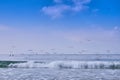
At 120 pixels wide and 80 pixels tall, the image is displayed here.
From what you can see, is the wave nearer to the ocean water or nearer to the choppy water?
the ocean water

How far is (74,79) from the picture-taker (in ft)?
75.4

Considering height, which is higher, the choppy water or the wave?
the wave

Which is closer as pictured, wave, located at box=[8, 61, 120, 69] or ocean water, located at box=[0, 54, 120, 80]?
ocean water, located at box=[0, 54, 120, 80]

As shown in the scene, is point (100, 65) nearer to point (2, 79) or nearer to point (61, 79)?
point (61, 79)

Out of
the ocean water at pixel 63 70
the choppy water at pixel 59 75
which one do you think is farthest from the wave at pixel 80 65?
→ the choppy water at pixel 59 75

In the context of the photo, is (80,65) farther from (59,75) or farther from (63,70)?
(59,75)

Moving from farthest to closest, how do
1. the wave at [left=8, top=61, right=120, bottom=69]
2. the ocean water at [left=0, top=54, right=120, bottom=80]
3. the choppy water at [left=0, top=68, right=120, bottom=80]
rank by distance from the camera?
the wave at [left=8, top=61, right=120, bottom=69], the ocean water at [left=0, top=54, right=120, bottom=80], the choppy water at [left=0, top=68, right=120, bottom=80]

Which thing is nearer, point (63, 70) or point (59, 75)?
point (59, 75)

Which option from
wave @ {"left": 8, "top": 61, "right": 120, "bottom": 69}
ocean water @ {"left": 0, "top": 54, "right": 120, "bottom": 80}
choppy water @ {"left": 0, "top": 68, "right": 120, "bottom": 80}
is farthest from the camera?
wave @ {"left": 8, "top": 61, "right": 120, "bottom": 69}

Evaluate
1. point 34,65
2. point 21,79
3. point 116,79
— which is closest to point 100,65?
point 34,65

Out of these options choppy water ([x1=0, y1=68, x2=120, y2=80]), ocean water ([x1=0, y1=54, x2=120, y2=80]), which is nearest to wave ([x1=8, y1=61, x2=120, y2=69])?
ocean water ([x1=0, y1=54, x2=120, y2=80])

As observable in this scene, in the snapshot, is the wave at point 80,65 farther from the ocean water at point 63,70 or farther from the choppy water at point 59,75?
the choppy water at point 59,75

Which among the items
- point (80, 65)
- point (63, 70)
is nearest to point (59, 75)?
point (63, 70)

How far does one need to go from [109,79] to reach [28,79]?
7.77m
